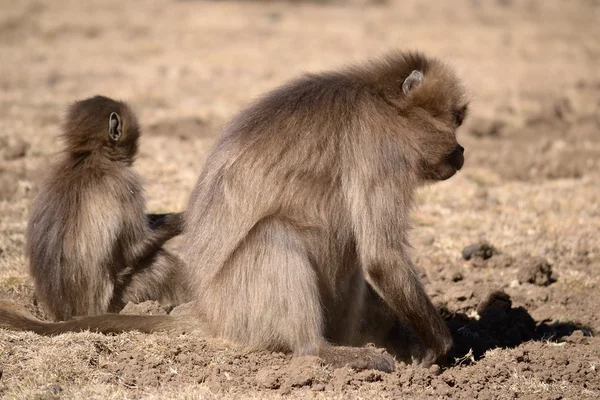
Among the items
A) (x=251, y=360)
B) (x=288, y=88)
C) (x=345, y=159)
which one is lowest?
(x=251, y=360)

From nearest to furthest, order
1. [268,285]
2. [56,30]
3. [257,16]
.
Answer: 1. [268,285]
2. [56,30]
3. [257,16]

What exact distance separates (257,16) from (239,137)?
1658 centimetres

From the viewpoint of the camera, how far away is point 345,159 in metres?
5.30

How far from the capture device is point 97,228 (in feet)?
20.3

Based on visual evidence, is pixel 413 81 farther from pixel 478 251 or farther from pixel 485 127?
pixel 485 127

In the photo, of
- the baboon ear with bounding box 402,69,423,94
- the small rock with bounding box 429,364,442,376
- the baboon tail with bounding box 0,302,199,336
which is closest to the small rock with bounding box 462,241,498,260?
the small rock with bounding box 429,364,442,376

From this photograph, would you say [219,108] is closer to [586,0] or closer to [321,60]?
[321,60]

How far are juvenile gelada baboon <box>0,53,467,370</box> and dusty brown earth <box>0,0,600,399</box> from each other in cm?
29

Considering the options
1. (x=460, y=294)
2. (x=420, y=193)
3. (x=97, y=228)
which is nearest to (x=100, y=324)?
(x=97, y=228)

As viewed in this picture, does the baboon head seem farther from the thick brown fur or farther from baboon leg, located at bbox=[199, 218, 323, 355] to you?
baboon leg, located at bbox=[199, 218, 323, 355]

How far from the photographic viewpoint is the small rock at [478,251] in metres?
8.03

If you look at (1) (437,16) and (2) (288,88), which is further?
(1) (437,16)

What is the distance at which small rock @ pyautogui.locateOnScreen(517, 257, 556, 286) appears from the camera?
7.66 meters

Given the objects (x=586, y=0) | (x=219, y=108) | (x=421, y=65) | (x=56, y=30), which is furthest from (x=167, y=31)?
(x=421, y=65)
